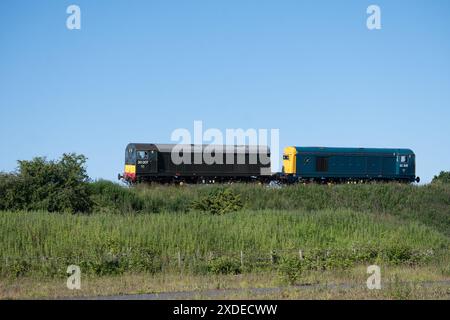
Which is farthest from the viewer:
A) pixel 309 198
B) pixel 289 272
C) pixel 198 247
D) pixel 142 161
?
pixel 142 161

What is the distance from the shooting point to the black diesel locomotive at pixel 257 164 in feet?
162

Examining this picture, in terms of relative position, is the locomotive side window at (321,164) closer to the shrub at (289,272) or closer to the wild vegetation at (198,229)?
the wild vegetation at (198,229)

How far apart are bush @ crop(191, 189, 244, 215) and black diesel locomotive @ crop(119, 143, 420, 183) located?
8.20 m

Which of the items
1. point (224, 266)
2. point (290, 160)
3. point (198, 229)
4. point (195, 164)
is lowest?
point (224, 266)

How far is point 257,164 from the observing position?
52250 millimetres

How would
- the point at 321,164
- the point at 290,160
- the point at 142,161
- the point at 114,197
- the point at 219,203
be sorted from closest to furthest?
the point at 219,203
the point at 114,197
the point at 142,161
the point at 321,164
the point at 290,160

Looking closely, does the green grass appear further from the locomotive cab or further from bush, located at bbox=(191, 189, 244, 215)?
the locomotive cab

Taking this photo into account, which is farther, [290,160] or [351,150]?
[351,150]

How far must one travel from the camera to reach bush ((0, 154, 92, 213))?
37.2m

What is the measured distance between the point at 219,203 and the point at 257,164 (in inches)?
459

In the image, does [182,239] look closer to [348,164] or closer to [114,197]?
[114,197]

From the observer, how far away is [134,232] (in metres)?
30.0

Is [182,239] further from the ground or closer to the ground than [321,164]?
closer to the ground

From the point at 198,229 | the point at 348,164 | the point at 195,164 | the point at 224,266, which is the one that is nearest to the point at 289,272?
the point at 224,266
